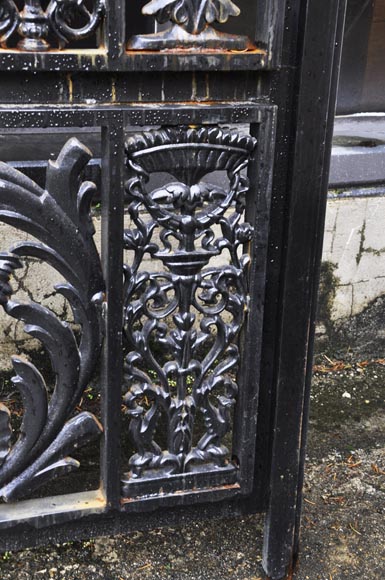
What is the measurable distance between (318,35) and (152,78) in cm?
38

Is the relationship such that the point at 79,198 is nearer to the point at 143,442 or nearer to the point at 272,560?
the point at 143,442

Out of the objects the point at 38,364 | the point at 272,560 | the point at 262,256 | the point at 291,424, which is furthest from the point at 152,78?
the point at 38,364

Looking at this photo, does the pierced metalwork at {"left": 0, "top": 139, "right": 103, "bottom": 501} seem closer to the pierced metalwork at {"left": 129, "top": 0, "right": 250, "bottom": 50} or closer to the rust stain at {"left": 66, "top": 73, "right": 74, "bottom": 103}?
the rust stain at {"left": 66, "top": 73, "right": 74, "bottom": 103}

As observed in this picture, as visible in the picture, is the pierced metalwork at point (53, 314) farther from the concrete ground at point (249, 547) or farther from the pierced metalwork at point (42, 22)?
the concrete ground at point (249, 547)

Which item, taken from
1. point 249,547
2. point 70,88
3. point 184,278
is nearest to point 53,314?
point 184,278

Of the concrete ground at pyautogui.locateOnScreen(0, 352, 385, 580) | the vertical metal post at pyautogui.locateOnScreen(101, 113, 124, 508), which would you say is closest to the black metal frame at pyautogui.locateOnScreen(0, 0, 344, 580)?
the vertical metal post at pyautogui.locateOnScreen(101, 113, 124, 508)

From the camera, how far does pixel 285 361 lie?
73.7 inches

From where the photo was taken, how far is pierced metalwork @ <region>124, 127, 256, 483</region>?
5.41 feet

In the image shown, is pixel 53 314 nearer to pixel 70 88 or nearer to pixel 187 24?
pixel 70 88

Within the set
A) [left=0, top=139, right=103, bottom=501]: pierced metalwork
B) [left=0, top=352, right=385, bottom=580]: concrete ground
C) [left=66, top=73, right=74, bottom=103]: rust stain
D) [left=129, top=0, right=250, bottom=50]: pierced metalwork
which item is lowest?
[left=0, top=352, right=385, bottom=580]: concrete ground

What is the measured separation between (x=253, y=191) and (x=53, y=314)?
1.73ft

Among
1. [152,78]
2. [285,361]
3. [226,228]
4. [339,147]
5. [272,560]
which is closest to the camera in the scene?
[152,78]

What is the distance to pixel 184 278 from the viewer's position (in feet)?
5.81

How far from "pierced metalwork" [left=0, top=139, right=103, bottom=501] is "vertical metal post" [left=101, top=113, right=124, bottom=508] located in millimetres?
29
